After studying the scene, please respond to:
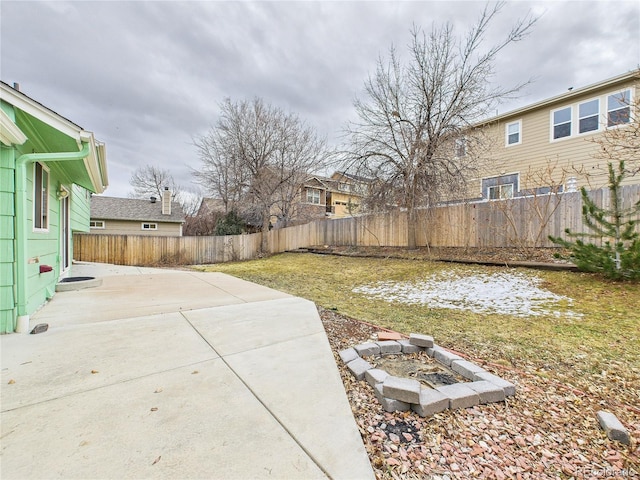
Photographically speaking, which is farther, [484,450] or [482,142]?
[482,142]

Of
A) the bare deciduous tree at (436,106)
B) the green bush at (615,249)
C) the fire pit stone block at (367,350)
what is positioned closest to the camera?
the fire pit stone block at (367,350)

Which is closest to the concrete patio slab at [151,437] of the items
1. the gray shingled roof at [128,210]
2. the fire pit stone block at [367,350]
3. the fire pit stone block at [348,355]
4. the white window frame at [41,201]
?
the fire pit stone block at [348,355]

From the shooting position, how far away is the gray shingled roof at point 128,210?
18359 millimetres

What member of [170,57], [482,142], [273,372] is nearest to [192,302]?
[273,372]

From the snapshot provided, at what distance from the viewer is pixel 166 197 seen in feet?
65.1

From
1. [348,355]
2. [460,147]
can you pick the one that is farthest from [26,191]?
[460,147]

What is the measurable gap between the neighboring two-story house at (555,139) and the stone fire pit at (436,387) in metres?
7.91

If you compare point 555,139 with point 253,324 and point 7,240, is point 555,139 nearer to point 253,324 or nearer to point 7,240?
point 253,324

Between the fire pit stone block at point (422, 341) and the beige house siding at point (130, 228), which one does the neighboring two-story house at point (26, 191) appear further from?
the beige house siding at point (130, 228)

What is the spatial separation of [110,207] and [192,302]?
1883cm

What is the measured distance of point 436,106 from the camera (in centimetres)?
898

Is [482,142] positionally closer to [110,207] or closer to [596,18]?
[596,18]

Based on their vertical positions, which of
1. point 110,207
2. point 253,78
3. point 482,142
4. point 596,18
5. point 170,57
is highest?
point 253,78

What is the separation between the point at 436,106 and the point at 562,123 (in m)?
5.79
